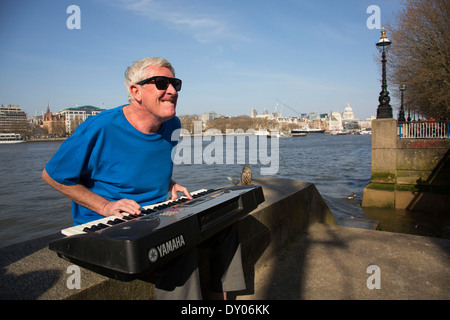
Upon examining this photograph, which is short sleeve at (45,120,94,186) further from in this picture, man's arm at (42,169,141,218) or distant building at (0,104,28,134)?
distant building at (0,104,28,134)

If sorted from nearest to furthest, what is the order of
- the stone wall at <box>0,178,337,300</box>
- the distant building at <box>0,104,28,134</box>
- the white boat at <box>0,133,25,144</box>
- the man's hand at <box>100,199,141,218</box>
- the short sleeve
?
the stone wall at <box>0,178,337,300</box>, the man's hand at <box>100,199,141,218</box>, the short sleeve, the white boat at <box>0,133,25,144</box>, the distant building at <box>0,104,28,134</box>

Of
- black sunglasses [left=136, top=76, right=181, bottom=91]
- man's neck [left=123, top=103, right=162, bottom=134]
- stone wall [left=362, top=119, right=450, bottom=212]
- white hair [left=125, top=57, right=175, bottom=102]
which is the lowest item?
stone wall [left=362, top=119, right=450, bottom=212]

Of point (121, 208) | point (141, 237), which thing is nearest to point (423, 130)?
point (121, 208)

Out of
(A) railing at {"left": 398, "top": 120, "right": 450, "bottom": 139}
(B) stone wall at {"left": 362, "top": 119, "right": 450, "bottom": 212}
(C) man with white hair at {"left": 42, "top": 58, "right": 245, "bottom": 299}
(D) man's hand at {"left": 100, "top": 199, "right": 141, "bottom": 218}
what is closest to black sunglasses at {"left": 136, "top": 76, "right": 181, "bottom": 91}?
(C) man with white hair at {"left": 42, "top": 58, "right": 245, "bottom": 299}

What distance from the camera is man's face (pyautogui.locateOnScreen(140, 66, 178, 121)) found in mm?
1925

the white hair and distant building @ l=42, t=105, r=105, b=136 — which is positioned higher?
distant building @ l=42, t=105, r=105, b=136

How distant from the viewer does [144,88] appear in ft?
6.32

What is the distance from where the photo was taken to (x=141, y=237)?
3.65 feet

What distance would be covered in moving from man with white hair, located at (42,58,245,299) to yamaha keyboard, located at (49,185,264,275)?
27 cm

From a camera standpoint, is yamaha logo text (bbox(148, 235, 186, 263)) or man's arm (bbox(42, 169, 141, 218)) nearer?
yamaha logo text (bbox(148, 235, 186, 263))

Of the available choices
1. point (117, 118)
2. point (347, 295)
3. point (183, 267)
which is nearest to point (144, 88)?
point (117, 118)

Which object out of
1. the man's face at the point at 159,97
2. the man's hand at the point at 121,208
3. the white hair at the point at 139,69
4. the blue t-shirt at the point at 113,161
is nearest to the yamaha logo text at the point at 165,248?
the man's hand at the point at 121,208

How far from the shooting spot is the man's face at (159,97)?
6.31ft
